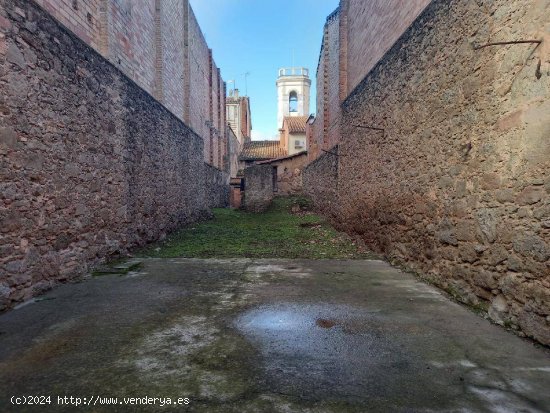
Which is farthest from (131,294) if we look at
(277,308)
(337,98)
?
(337,98)

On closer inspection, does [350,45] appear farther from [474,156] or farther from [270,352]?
[270,352]

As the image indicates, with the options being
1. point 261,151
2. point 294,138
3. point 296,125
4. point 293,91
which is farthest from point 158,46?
point 293,91

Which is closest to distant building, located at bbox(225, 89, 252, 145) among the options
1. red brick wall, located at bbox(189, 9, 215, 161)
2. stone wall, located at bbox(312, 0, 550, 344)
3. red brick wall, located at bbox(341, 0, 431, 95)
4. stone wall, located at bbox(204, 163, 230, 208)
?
stone wall, located at bbox(204, 163, 230, 208)

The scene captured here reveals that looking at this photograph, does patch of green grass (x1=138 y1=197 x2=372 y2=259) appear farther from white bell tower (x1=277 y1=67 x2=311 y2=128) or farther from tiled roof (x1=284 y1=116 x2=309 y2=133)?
white bell tower (x1=277 y1=67 x2=311 y2=128)

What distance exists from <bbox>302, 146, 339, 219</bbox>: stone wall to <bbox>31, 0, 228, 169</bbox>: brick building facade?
5775 mm

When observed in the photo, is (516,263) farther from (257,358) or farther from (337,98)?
(337,98)

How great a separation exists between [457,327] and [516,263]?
2.54 ft

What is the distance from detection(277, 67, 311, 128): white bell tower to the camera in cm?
4944

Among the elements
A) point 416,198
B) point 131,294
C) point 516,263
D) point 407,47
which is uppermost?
point 407,47

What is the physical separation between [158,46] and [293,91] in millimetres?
42292

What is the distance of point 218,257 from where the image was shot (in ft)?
21.5

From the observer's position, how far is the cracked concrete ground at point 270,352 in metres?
1.97

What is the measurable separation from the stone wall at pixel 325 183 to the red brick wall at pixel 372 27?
258 cm

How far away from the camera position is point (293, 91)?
165 ft
